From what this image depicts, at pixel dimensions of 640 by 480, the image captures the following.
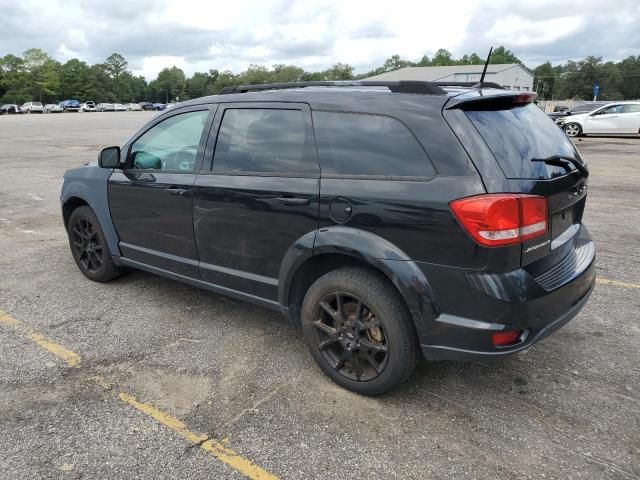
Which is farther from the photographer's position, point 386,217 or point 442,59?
point 442,59

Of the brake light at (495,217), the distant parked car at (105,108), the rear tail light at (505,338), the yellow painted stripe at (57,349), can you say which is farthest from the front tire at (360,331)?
the distant parked car at (105,108)

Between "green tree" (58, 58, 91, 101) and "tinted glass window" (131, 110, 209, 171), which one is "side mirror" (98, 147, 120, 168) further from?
"green tree" (58, 58, 91, 101)

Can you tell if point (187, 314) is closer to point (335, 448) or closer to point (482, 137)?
point (335, 448)

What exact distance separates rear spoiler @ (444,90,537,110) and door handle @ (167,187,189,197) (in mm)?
1951

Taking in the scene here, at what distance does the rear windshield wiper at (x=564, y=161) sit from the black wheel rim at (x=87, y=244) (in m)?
3.79

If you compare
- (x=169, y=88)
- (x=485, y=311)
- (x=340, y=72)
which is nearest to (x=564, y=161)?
(x=485, y=311)

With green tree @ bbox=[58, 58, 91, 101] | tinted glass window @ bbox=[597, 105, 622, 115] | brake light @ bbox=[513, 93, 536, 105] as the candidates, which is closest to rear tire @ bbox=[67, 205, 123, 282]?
brake light @ bbox=[513, 93, 536, 105]

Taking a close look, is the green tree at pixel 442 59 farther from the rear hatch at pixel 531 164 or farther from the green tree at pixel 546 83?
the rear hatch at pixel 531 164

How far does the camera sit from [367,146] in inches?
112

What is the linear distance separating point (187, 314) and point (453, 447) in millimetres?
2424

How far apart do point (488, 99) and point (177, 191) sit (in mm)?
2210

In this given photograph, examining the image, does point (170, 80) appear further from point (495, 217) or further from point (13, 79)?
point (495, 217)

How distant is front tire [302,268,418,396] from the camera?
8.98ft

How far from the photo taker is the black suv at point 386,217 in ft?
8.18
